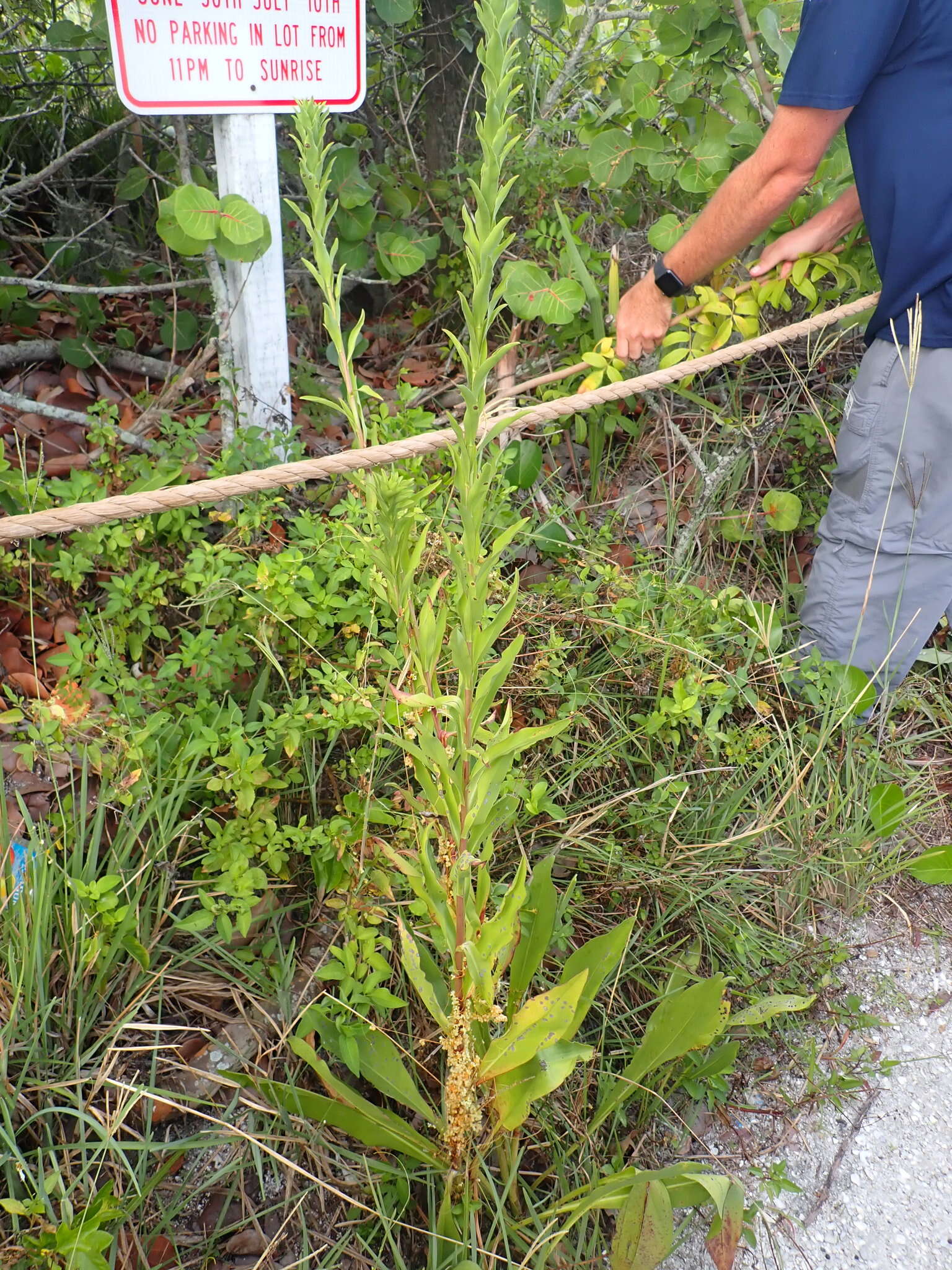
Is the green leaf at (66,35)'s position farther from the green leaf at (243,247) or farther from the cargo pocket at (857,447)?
the cargo pocket at (857,447)

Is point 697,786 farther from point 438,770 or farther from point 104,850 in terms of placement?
point 104,850

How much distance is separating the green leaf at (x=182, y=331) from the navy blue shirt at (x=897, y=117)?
1.79m

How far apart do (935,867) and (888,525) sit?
0.82 m

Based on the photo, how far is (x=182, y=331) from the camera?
2.88m

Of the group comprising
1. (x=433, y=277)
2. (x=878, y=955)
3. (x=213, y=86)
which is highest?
(x=213, y=86)

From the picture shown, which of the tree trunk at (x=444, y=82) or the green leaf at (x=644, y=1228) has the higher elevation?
the tree trunk at (x=444, y=82)

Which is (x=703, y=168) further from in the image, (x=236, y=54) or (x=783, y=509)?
(x=236, y=54)

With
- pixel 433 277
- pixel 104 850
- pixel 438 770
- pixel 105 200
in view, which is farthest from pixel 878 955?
pixel 105 200

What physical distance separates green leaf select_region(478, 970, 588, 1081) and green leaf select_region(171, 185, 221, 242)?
1.72m

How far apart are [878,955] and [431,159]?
2.95 meters

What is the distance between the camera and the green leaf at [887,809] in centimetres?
206

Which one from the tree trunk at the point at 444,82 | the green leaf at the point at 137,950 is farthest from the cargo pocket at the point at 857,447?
the green leaf at the point at 137,950

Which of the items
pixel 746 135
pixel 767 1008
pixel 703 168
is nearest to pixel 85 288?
pixel 703 168

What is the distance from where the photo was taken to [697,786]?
204cm
